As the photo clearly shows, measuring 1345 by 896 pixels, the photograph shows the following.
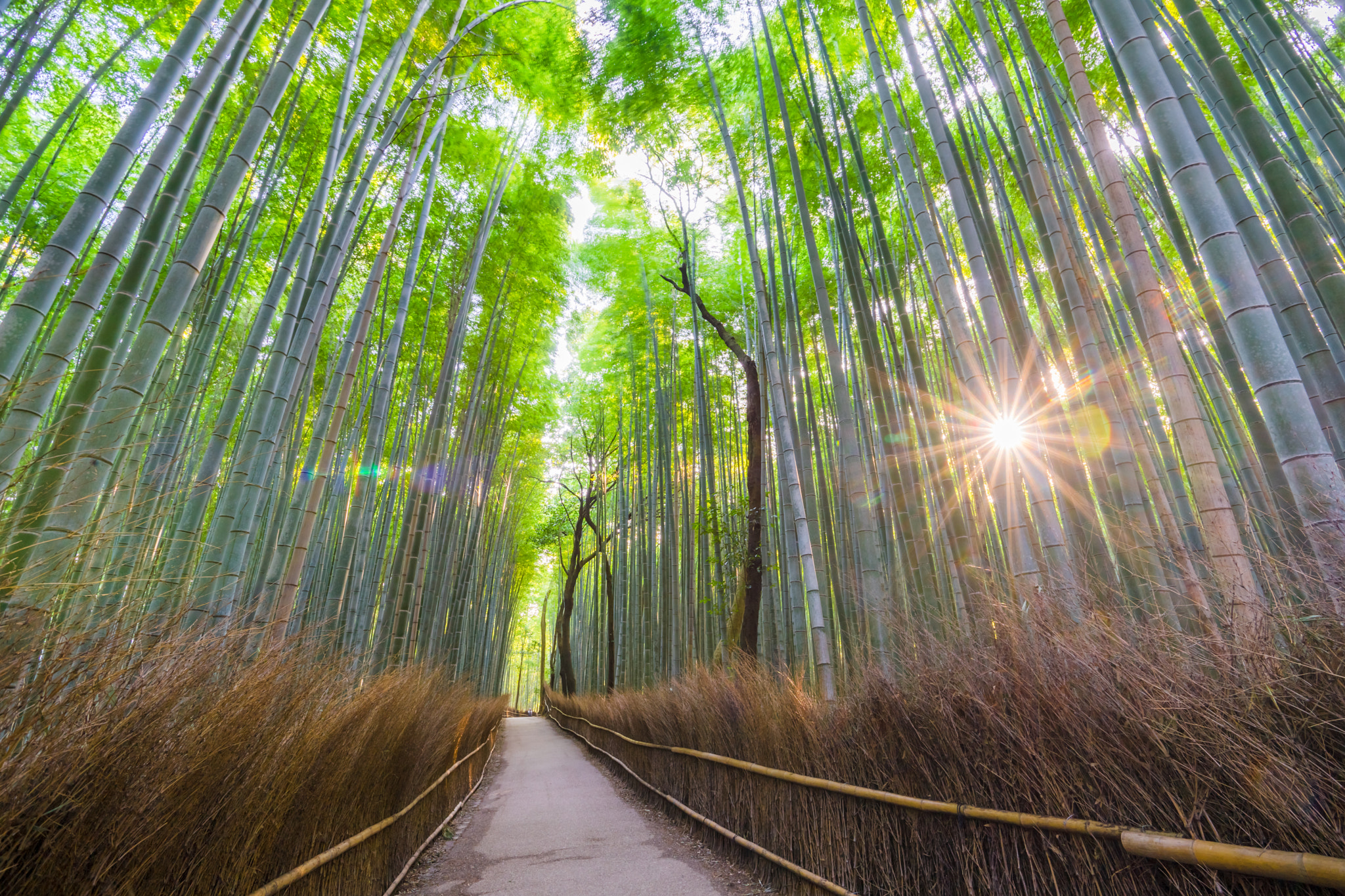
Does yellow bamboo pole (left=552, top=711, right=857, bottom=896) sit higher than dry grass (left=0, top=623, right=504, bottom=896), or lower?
lower

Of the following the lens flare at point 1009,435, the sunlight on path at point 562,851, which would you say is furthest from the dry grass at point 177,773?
the lens flare at point 1009,435

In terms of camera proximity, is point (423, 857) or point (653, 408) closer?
point (423, 857)

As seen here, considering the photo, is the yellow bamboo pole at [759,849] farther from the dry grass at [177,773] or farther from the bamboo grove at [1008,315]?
the dry grass at [177,773]

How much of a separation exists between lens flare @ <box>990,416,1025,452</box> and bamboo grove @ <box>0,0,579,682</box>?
2428mm

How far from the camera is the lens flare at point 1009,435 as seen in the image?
215 centimetres

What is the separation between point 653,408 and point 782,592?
321cm

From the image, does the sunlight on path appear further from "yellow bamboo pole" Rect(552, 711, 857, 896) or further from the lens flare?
the lens flare

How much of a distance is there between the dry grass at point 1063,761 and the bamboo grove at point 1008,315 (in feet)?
0.33

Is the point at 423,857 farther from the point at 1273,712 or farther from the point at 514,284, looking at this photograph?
the point at 514,284

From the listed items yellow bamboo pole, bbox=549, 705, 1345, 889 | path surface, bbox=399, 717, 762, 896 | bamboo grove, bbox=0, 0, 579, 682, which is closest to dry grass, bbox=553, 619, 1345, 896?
yellow bamboo pole, bbox=549, 705, 1345, 889

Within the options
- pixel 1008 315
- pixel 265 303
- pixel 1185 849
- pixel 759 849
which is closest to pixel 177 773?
pixel 1185 849

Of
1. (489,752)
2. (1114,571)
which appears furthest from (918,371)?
(489,752)

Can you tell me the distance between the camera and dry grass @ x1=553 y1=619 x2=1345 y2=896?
32.9 inches

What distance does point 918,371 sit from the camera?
8.86ft
